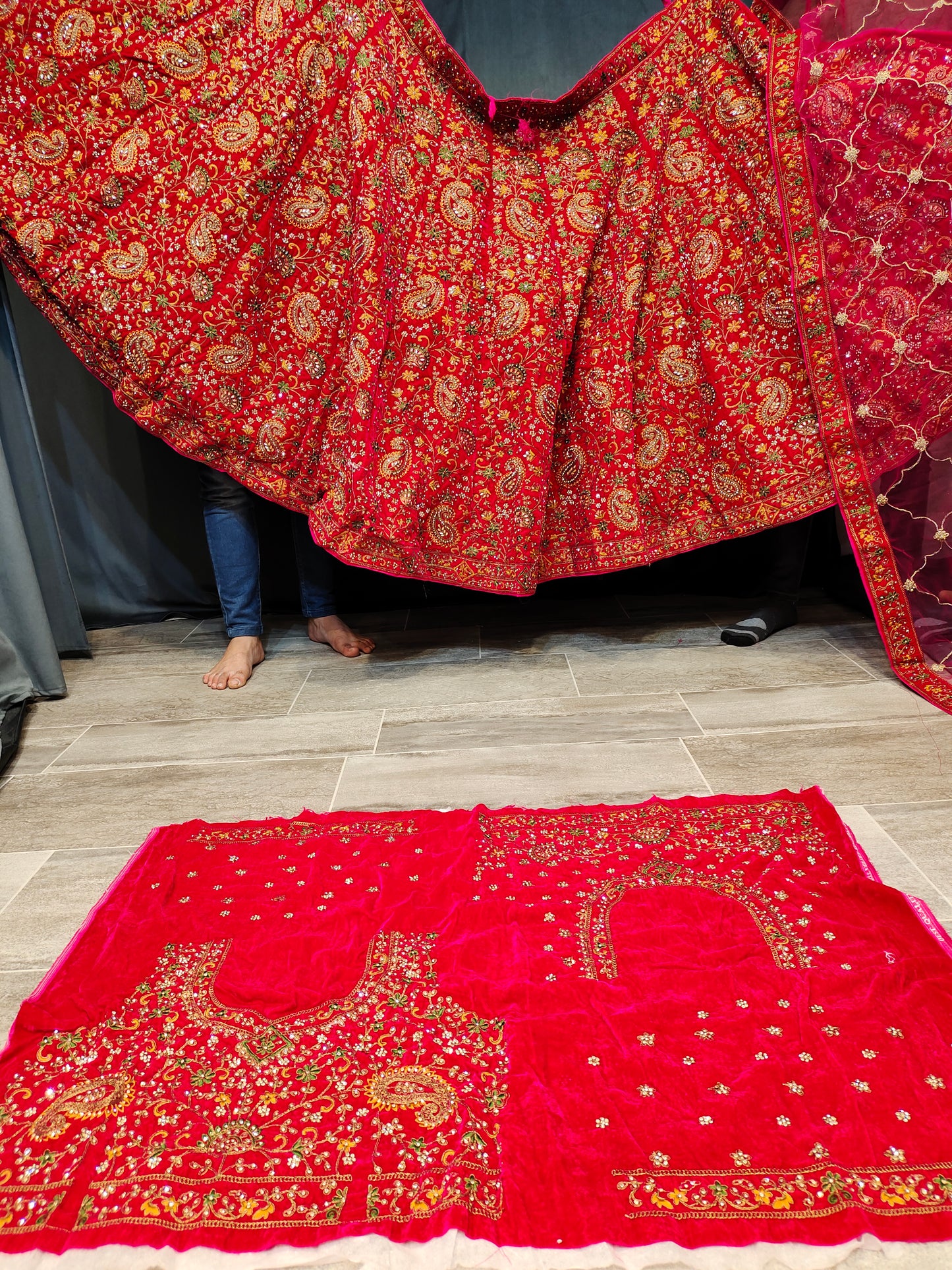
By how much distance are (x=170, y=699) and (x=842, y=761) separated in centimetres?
130

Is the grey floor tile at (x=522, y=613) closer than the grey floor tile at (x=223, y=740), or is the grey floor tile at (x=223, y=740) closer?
the grey floor tile at (x=223, y=740)

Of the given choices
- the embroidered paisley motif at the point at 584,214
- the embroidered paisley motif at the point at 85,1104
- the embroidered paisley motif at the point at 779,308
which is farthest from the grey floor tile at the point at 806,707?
the embroidered paisley motif at the point at 85,1104

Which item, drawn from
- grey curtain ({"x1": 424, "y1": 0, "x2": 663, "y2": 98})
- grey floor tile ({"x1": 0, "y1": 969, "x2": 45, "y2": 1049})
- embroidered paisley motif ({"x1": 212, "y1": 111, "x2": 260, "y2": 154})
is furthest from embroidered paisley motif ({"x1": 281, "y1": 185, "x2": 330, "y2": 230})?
grey floor tile ({"x1": 0, "y1": 969, "x2": 45, "y2": 1049})

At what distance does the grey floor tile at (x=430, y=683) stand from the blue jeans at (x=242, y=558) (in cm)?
20

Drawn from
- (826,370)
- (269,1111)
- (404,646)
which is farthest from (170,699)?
(826,370)

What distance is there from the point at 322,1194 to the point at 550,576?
4.17 feet

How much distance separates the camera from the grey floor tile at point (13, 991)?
35.7 inches

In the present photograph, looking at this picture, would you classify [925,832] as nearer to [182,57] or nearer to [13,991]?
[13,991]

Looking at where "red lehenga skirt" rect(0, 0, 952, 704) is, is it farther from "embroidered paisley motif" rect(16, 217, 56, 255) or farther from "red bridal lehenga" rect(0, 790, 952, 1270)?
"red bridal lehenga" rect(0, 790, 952, 1270)

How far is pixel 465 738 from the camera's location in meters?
1.49

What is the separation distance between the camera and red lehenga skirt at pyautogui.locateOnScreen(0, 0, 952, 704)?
1505mm

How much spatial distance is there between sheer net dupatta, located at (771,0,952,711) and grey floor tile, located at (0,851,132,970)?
1.42 meters

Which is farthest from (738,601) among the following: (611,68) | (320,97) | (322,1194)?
(322,1194)

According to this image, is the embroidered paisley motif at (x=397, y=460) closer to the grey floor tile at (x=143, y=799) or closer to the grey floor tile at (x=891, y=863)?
the grey floor tile at (x=143, y=799)
